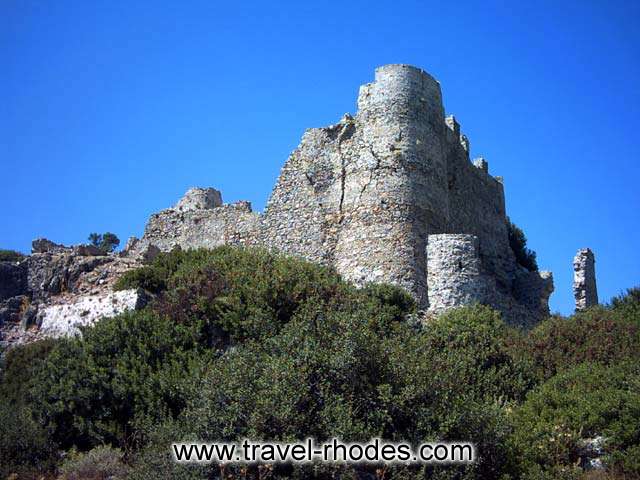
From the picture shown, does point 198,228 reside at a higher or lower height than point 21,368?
higher

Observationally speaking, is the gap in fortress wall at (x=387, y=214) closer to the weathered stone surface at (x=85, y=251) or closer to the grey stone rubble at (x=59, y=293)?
the weathered stone surface at (x=85, y=251)

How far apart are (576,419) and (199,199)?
1762 cm

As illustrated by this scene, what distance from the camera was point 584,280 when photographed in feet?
94.8

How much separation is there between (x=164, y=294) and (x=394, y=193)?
625 cm

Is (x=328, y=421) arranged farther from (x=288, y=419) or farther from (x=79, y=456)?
(x=79, y=456)

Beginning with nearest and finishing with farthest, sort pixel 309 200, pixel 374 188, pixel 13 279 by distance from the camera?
1. pixel 374 188
2. pixel 309 200
3. pixel 13 279

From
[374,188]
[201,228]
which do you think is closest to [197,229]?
[201,228]

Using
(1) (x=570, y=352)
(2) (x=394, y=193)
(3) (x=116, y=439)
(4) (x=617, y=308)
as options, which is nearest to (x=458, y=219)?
(2) (x=394, y=193)

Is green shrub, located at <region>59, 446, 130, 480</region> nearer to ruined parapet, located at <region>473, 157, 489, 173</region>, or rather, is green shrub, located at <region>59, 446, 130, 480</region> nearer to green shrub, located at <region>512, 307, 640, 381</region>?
green shrub, located at <region>512, 307, 640, 381</region>

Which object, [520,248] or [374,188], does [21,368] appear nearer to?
[374,188]

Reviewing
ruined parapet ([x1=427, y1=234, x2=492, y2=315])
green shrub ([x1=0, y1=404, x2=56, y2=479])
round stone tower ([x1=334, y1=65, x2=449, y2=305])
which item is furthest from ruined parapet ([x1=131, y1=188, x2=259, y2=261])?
green shrub ([x1=0, y1=404, x2=56, y2=479])

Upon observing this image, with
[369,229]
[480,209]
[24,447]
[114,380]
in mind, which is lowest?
[24,447]

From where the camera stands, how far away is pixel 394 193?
24.6 m

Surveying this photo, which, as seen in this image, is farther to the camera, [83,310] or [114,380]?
[83,310]
